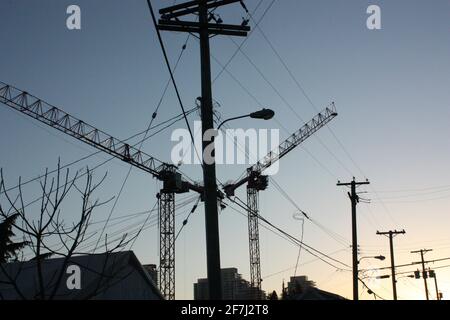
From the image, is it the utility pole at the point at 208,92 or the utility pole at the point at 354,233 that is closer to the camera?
the utility pole at the point at 208,92

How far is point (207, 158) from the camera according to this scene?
12406 mm

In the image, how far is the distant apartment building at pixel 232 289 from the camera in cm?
9738

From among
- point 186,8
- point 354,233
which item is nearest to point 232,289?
point 354,233

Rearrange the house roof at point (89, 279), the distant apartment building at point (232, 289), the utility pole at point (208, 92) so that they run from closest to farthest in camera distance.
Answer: the utility pole at point (208, 92), the house roof at point (89, 279), the distant apartment building at point (232, 289)

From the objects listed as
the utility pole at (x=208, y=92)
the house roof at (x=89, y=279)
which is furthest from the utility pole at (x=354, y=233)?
the utility pole at (x=208, y=92)

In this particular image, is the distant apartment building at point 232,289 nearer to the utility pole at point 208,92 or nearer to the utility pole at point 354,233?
the utility pole at point 354,233

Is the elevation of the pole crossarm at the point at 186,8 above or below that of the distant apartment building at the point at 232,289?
above

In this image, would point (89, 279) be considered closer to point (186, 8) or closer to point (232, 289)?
point (186, 8)

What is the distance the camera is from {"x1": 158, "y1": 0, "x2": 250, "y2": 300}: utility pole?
39.1 feet

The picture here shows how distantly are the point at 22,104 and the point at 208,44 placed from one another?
220ft

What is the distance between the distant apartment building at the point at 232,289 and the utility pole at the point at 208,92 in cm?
3929

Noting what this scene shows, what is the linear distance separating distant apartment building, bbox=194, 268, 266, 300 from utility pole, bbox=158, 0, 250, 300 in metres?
39.3
